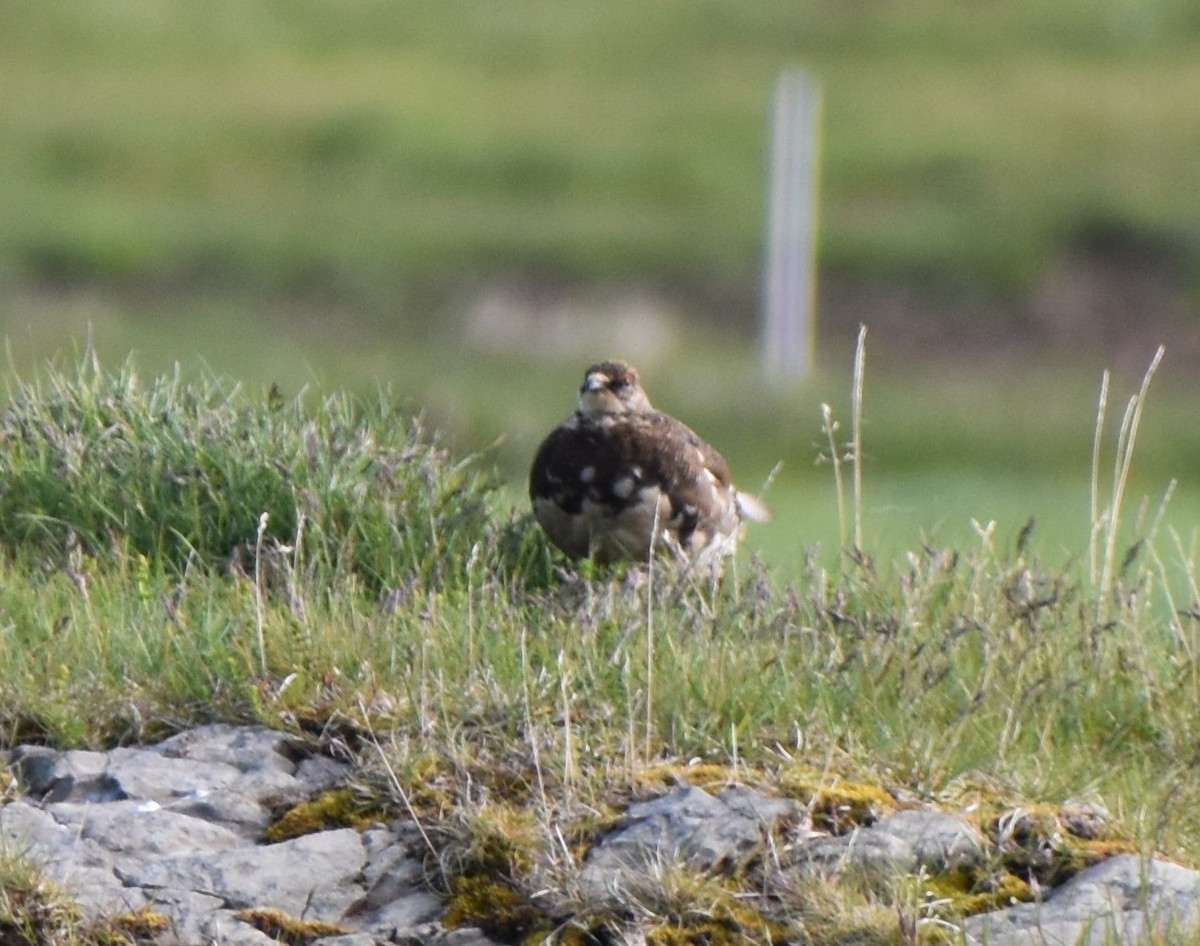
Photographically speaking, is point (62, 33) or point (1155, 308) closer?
point (1155, 308)

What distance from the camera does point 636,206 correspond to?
1011 inches

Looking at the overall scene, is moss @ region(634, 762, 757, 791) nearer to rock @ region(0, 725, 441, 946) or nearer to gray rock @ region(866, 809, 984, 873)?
gray rock @ region(866, 809, 984, 873)

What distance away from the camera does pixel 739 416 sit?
677 inches

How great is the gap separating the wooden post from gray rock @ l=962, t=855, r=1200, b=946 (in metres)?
15.5

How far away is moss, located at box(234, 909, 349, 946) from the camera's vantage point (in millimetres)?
3736

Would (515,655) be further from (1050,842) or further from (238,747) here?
(1050,842)

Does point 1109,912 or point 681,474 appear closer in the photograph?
point 1109,912

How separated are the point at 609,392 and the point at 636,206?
20.1 meters

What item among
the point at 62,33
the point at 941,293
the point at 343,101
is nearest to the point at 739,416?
the point at 941,293

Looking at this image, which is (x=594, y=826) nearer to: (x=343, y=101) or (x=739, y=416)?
(x=739, y=416)

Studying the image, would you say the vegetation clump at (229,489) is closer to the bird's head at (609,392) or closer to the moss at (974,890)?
the bird's head at (609,392)

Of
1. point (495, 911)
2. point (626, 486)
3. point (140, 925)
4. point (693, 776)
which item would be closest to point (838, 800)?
point (693, 776)

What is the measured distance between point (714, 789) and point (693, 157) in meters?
23.2

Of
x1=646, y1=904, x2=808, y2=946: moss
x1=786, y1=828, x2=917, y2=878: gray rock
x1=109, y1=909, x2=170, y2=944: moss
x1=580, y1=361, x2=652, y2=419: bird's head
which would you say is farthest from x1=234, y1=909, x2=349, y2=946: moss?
x1=580, y1=361, x2=652, y2=419: bird's head
